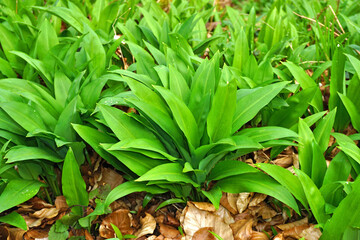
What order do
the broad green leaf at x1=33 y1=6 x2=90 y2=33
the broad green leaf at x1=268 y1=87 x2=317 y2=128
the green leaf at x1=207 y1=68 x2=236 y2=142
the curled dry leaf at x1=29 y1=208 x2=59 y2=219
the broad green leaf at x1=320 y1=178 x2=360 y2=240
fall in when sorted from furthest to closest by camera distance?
the broad green leaf at x1=33 y1=6 x2=90 y2=33, the broad green leaf at x1=268 y1=87 x2=317 y2=128, the curled dry leaf at x1=29 y1=208 x2=59 y2=219, the green leaf at x1=207 y1=68 x2=236 y2=142, the broad green leaf at x1=320 y1=178 x2=360 y2=240

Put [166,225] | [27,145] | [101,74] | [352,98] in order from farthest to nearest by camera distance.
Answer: [101,74], [352,98], [27,145], [166,225]

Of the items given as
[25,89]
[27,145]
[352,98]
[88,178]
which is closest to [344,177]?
[352,98]

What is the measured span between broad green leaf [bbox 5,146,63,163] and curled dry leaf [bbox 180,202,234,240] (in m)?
0.74

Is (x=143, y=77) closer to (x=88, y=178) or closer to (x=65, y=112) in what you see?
(x=65, y=112)

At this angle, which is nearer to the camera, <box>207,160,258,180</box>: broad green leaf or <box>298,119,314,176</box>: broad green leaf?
<box>207,160,258,180</box>: broad green leaf

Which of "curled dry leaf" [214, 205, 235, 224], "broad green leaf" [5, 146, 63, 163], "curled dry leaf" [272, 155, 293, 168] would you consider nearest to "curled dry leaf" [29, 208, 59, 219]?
"broad green leaf" [5, 146, 63, 163]

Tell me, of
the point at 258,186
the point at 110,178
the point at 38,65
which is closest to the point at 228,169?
the point at 258,186

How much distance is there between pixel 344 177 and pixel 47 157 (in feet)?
5.00

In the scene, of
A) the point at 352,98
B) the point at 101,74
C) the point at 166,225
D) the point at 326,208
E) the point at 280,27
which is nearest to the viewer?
the point at 326,208

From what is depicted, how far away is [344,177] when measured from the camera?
74.9 inches

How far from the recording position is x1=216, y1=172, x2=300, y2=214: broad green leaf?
181 centimetres

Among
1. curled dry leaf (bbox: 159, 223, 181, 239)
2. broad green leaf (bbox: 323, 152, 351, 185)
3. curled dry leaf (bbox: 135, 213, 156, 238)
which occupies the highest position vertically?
broad green leaf (bbox: 323, 152, 351, 185)

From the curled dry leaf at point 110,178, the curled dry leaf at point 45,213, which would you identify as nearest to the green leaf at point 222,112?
the curled dry leaf at point 110,178

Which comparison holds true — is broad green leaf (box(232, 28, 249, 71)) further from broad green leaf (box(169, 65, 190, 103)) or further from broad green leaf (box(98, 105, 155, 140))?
broad green leaf (box(98, 105, 155, 140))
